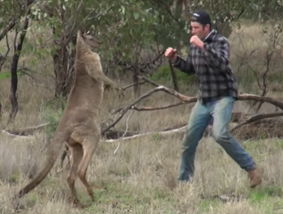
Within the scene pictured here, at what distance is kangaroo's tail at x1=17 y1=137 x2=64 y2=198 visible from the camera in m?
7.13

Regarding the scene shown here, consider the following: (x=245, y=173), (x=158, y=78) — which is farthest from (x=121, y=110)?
(x=158, y=78)

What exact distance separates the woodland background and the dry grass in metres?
0.01

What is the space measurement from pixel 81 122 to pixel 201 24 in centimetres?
164

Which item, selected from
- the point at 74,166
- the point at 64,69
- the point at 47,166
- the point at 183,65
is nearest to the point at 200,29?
the point at 183,65

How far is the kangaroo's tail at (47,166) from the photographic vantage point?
7.13 meters

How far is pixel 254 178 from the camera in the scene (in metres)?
7.82

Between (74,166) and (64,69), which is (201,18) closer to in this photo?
(74,166)

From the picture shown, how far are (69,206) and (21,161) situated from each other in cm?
204

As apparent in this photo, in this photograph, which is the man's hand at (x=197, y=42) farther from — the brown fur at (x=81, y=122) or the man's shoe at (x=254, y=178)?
the man's shoe at (x=254, y=178)

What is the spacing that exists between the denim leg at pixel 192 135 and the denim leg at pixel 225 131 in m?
0.17

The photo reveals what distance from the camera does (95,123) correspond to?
299 inches

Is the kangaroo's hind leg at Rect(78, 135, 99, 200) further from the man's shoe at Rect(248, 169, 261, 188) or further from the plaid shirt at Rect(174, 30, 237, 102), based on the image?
the man's shoe at Rect(248, 169, 261, 188)

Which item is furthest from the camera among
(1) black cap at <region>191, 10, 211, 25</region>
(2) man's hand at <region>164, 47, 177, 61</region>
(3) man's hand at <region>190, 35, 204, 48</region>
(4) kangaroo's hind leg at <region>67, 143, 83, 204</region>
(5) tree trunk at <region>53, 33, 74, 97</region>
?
(5) tree trunk at <region>53, 33, 74, 97</region>

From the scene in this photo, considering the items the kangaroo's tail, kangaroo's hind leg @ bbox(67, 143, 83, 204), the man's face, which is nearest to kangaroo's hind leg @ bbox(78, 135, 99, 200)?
kangaroo's hind leg @ bbox(67, 143, 83, 204)
